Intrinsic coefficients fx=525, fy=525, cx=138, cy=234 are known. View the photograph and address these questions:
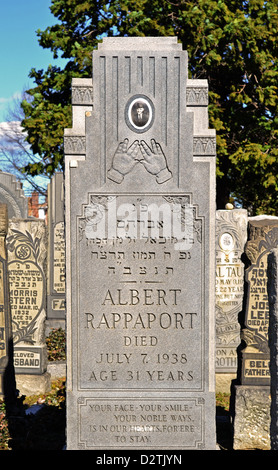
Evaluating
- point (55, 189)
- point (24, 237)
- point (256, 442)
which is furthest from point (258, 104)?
point (256, 442)

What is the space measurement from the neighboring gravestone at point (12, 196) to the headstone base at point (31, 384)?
7.48 m

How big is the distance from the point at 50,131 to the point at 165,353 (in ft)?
44.6

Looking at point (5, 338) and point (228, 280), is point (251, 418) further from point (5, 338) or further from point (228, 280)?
point (5, 338)

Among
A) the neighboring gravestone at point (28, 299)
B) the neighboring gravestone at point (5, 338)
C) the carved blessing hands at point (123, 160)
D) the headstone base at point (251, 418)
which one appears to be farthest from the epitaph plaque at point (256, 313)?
the neighboring gravestone at point (28, 299)

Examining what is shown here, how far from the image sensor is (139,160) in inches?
201

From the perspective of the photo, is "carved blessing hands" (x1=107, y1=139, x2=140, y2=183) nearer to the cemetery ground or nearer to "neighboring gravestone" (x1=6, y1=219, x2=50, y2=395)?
the cemetery ground

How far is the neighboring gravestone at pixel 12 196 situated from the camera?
16203mm

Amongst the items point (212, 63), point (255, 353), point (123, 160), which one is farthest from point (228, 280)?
point (212, 63)

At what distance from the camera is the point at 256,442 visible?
752cm

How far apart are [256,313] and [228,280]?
2526 mm

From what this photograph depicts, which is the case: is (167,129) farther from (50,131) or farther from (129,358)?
(50,131)

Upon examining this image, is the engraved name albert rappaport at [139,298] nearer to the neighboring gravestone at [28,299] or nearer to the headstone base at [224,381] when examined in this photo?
the neighboring gravestone at [28,299]

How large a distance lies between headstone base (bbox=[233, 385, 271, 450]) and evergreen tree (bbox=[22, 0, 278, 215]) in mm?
10715

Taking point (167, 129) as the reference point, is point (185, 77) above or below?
above
